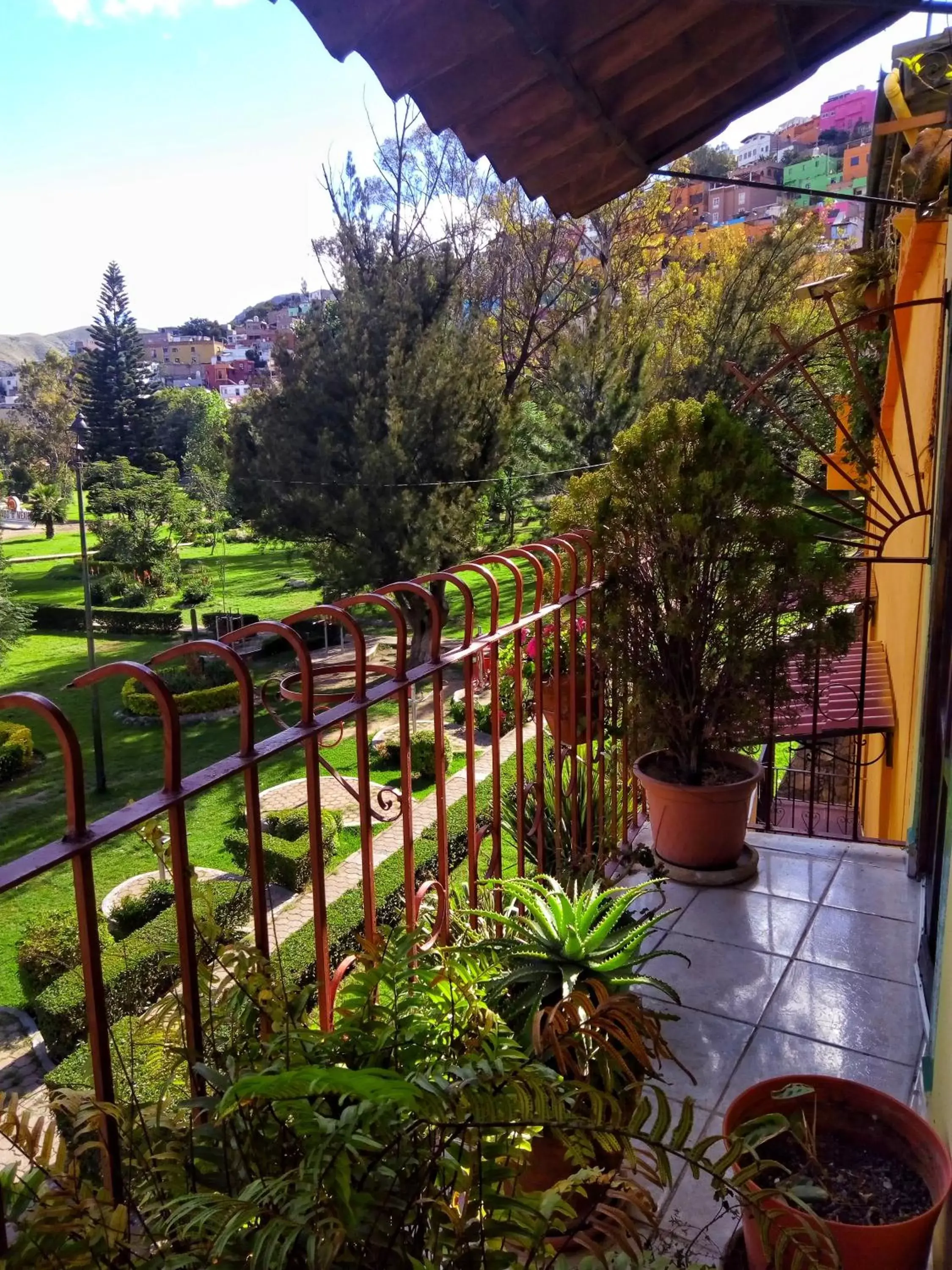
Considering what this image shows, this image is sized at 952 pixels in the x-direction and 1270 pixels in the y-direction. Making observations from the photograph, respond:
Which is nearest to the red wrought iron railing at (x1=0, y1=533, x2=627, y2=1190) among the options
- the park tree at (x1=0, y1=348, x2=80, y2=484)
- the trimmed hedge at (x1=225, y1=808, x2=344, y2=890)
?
the trimmed hedge at (x1=225, y1=808, x2=344, y2=890)

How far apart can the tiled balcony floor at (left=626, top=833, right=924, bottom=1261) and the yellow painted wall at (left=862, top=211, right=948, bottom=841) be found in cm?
58

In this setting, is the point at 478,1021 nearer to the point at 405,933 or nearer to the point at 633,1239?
the point at 405,933

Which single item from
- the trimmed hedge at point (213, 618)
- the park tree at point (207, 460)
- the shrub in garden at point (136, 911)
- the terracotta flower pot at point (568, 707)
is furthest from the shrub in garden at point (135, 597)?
the terracotta flower pot at point (568, 707)

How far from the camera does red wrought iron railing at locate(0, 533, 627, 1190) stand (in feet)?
3.79

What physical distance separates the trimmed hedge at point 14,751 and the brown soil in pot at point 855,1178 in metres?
13.4

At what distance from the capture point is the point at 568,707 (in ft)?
11.2

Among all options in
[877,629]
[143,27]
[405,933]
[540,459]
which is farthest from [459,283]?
[405,933]

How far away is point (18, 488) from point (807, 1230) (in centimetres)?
4836

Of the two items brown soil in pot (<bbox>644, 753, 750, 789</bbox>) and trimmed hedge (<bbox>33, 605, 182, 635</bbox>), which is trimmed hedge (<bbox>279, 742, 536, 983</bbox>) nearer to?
brown soil in pot (<bbox>644, 753, 750, 789</bbox>)

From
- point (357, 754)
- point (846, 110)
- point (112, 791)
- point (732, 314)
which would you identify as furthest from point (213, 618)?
point (846, 110)

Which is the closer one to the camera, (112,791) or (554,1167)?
(554,1167)

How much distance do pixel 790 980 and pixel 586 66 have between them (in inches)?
94.1

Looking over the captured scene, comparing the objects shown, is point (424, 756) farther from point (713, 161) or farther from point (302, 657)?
point (713, 161)

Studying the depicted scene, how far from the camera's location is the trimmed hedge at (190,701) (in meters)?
15.0
